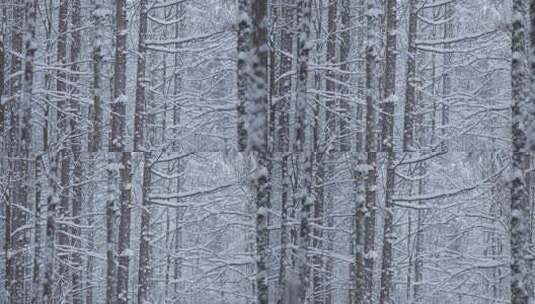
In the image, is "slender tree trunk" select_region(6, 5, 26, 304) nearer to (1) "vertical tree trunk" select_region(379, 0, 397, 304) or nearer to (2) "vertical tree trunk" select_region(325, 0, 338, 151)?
(2) "vertical tree trunk" select_region(325, 0, 338, 151)

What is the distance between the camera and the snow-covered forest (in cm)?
877

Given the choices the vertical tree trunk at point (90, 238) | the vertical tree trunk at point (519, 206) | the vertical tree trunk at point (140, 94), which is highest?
the vertical tree trunk at point (140, 94)

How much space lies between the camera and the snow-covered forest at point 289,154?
28.8ft

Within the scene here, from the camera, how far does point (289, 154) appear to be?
30.5ft

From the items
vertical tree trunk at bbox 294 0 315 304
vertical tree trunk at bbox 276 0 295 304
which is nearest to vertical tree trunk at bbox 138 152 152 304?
vertical tree trunk at bbox 276 0 295 304

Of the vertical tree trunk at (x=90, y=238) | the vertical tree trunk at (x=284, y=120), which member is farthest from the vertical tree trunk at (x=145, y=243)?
the vertical tree trunk at (x=90, y=238)

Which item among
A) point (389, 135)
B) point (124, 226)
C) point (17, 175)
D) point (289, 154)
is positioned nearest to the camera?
point (289, 154)

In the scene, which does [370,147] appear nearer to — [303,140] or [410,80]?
[303,140]

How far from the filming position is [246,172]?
12.3 meters

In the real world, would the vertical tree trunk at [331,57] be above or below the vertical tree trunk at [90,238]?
above

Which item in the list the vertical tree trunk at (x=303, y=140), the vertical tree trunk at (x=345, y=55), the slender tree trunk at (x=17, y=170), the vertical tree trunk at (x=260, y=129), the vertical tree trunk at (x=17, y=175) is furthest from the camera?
the vertical tree trunk at (x=345, y=55)

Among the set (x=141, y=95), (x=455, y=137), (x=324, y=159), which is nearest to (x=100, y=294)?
(x=141, y=95)

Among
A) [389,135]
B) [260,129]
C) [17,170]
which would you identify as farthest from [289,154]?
[17,170]

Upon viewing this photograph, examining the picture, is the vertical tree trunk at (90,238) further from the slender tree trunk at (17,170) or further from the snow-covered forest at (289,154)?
the slender tree trunk at (17,170)
